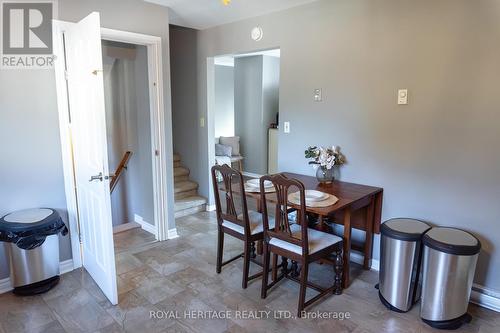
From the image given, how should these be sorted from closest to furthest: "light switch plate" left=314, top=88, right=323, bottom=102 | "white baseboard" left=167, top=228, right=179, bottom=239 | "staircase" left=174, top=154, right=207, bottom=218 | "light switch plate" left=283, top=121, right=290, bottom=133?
"light switch plate" left=314, top=88, right=323, bottom=102
"light switch plate" left=283, top=121, right=290, bottom=133
"white baseboard" left=167, top=228, right=179, bottom=239
"staircase" left=174, top=154, right=207, bottom=218

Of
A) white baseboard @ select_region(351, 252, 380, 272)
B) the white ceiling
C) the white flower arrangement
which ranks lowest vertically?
white baseboard @ select_region(351, 252, 380, 272)

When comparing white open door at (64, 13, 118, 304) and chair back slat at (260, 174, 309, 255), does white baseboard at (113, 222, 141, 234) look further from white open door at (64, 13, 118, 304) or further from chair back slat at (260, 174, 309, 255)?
chair back slat at (260, 174, 309, 255)

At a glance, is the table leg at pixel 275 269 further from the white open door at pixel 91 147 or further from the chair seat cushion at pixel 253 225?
the white open door at pixel 91 147

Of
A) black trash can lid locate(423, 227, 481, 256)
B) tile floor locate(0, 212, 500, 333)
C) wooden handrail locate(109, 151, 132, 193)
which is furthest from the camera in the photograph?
wooden handrail locate(109, 151, 132, 193)

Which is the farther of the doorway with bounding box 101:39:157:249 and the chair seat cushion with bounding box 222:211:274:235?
the doorway with bounding box 101:39:157:249

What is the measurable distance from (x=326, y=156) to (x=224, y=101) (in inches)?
185

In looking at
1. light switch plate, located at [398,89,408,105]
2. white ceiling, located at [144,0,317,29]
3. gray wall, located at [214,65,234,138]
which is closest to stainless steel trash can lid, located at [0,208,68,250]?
white ceiling, located at [144,0,317,29]

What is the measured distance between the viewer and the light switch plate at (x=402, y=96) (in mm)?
2566

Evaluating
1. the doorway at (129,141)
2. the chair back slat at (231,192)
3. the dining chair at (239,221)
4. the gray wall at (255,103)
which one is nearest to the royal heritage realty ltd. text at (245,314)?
the dining chair at (239,221)

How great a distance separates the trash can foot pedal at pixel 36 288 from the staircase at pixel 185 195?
1.81m

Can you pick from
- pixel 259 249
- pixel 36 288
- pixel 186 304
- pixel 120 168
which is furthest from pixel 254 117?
pixel 36 288

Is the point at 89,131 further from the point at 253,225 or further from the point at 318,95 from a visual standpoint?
the point at 318,95

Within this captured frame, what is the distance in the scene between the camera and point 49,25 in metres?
2.59

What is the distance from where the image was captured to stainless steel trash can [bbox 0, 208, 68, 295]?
2367mm
